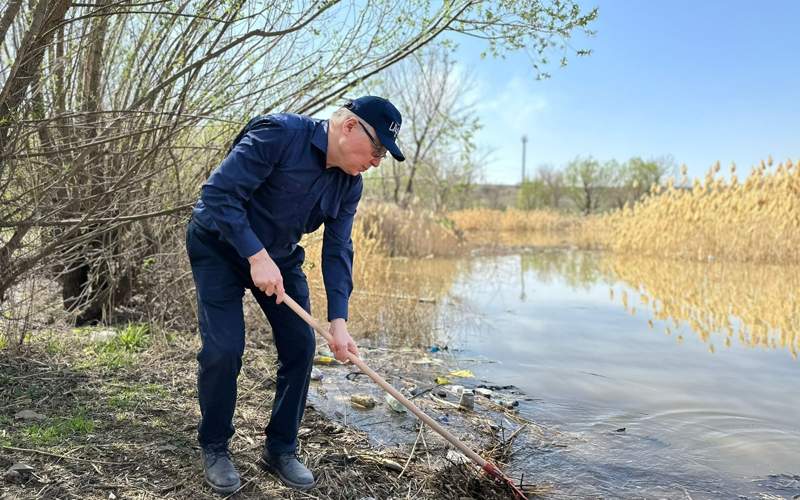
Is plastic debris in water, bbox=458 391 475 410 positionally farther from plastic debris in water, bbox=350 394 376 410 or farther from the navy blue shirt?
the navy blue shirt

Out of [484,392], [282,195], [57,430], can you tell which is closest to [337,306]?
[282,195]

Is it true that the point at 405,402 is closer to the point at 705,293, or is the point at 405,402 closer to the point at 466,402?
the point at 466,402

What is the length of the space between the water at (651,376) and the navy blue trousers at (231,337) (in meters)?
1.32

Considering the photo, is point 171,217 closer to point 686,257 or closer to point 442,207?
point 686,257

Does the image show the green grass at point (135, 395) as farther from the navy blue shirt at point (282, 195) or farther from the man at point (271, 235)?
the navy blue shirt at point (282, 195)

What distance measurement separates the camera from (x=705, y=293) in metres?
9.50

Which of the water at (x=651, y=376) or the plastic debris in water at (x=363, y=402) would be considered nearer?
the water at (x=651, y=376)

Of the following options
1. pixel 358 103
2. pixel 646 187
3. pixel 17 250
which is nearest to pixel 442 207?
pixel 17 250

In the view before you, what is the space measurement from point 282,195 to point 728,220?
13413 mm

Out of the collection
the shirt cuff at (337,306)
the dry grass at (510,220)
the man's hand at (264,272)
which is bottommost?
the shirt cuff at (337,306)

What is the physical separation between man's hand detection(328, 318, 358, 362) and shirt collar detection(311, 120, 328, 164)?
727mm

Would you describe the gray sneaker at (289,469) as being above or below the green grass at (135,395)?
below

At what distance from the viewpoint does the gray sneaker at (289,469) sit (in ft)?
9.12

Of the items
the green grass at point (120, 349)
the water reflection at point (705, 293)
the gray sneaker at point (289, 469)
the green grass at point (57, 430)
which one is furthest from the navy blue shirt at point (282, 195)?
the water reflection at point (705, 293)
